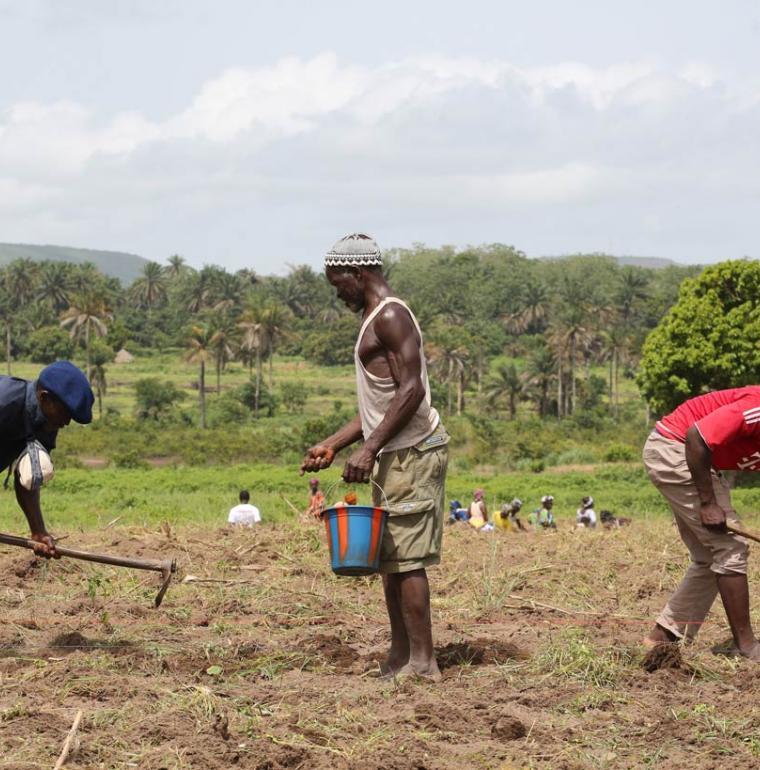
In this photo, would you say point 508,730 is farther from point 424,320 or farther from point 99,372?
point 424,320

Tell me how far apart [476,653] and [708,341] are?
2814 cm

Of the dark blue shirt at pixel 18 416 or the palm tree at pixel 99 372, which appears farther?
the palm tree at pixel 99 372

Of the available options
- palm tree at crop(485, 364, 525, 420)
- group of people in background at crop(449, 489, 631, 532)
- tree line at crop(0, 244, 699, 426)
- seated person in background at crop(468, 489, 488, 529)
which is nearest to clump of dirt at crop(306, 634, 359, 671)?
group of people in background at crop(449, 489, 631, 532)

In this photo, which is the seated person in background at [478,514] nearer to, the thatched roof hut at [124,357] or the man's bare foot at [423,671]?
the man's bare foot at [423,671]

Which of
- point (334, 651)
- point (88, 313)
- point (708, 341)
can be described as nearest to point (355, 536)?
point (334, 651)

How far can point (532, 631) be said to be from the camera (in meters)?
6.29

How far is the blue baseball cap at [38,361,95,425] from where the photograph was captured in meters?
5.24

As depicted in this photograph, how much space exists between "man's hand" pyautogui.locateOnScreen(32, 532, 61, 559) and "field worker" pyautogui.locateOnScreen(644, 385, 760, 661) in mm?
2785

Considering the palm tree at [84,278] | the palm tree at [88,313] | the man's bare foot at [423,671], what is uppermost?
the palm tree at [84,278]

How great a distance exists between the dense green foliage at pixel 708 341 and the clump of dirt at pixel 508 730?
28.8 meters

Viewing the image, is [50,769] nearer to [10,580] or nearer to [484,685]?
[484,685]

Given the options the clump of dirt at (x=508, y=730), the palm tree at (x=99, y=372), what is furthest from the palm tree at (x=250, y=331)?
the clump of dirt at (x=508, y=730)

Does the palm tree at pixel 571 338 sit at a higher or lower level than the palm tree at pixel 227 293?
lower

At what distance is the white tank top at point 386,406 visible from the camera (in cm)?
535
